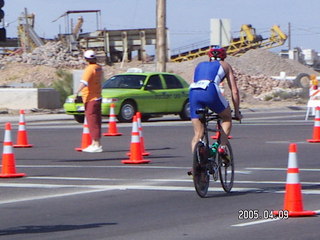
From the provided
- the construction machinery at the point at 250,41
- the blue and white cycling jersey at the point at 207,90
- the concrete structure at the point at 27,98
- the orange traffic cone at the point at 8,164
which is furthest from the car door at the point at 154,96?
the construction machinery at the point at 250,41

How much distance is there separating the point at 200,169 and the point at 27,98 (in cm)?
2482

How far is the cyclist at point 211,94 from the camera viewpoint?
37.2 feet

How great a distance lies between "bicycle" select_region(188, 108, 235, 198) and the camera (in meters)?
11.0

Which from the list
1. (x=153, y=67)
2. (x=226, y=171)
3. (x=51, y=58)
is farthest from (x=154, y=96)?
(x=51, y=58)

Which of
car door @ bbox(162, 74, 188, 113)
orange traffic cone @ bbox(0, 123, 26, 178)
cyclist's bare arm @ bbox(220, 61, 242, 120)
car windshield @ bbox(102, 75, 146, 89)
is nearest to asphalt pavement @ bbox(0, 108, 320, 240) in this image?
orange traffic cone @ bbox(0, 123, 26, 178)

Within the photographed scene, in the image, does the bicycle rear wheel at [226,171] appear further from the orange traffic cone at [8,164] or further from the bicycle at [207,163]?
the orange traffic cone at [8,164]

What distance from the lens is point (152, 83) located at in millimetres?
28828

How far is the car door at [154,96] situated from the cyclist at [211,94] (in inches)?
647

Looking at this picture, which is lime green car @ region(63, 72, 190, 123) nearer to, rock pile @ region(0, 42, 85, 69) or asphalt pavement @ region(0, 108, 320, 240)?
asphalt pavement @ region(0, 108, 320, 240)

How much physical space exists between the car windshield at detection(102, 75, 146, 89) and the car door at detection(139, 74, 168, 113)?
0.26 m

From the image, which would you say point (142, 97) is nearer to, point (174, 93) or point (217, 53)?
point (174, 93)

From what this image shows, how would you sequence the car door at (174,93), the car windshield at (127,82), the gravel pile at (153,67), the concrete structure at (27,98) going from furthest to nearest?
the gravel pile at (153,67), the concrete structure at (27,98), the car door at (174,93), the car windshield at (127,82)

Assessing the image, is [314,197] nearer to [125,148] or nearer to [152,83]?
[125,148]

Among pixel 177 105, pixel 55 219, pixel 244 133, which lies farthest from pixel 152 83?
pixel 55 219
